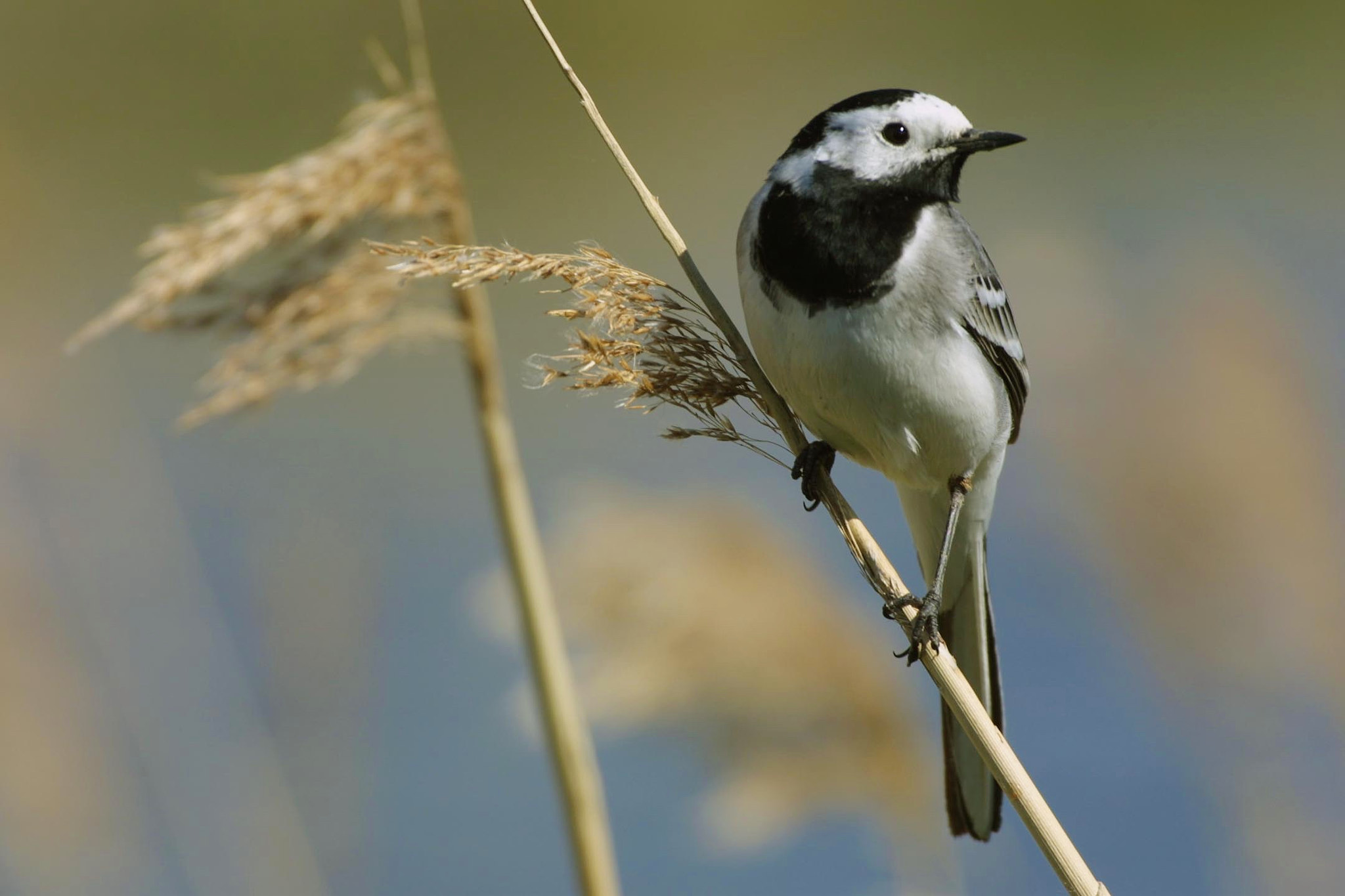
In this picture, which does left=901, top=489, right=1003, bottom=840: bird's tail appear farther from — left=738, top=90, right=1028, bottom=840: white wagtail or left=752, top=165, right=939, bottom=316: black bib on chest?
left=752, top=165, right=939, bottom=316: black bib on chest

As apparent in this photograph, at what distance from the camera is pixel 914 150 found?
7.48ft

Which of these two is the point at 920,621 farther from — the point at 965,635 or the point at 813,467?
the point at 965,635

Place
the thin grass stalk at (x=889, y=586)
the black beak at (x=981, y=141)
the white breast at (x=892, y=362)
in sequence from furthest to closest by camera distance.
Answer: the black beak at (x=981, y=141), the white breast at (x=892, y=362), the thin grass stalk at (x=889, y=586)

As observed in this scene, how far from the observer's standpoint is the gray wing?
2.24m

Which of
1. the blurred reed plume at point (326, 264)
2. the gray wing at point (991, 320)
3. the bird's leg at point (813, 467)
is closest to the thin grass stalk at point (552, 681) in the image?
the blurred reed plume at point (326, 264)

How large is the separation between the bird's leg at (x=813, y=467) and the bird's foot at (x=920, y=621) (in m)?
0.26

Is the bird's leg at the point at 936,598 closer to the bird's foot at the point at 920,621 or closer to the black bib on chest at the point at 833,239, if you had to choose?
the bird's foot at the point at 920,621

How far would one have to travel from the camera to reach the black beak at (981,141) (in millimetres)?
2217

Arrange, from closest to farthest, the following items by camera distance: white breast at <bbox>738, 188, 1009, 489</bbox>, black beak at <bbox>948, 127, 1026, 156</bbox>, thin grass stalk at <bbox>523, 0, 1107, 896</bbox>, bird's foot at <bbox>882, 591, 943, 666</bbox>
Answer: thin grass stalk at <bbox>523, 0, 1107, 896</bbox>
bird's foot at <bbox>882, 591, 943, 666</bbox>
white breast at <bbox>738, 188, 1009, 489</bbox>
black beak at <bbox>948, 127, 1026, 156</bbox>

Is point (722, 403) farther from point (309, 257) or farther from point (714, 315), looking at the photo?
point (309, 257)

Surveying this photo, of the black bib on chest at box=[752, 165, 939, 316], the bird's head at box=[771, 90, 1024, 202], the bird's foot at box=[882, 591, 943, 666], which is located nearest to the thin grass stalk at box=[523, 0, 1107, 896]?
the bird's foot at box=[882, 591, 943, 666]

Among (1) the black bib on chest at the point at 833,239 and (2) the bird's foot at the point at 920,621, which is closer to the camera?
(2) the bird's foot at the point at 920,621

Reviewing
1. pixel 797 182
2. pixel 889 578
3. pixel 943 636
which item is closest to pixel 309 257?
pixel 797 182

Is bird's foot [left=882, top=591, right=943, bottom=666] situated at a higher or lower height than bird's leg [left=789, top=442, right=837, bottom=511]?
lower
